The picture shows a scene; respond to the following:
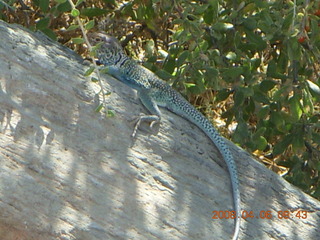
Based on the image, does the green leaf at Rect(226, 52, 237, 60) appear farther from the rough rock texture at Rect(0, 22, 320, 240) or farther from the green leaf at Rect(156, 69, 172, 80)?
the rough rock texture at Rect(0, 22, 320, 240)

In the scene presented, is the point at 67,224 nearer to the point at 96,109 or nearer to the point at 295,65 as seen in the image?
the point at 96,109

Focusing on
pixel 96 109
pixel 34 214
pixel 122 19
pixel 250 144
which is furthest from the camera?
pixel 122 19

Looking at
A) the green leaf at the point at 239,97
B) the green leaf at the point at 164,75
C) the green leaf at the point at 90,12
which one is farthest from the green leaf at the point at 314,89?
the green leaf at the point at 90,12

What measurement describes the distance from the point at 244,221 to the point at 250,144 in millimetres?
880

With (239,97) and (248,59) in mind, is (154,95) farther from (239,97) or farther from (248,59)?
(248,59)

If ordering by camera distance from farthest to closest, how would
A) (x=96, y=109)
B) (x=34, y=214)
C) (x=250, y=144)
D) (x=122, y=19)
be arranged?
(x=122, y=19) < (x=250, y=144) < (x=96, y=109) < (x=34, y=214)

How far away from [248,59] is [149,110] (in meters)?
1.00

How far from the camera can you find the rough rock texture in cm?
353

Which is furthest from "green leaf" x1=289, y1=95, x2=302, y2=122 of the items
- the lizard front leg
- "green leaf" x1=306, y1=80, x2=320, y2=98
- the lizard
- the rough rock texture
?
the lizard front leg

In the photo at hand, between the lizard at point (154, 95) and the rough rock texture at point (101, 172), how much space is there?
5 centimetres

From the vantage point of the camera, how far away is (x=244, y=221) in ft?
12.8

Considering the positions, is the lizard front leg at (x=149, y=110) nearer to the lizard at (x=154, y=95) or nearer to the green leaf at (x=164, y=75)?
the lizard at (x=154, y=95)

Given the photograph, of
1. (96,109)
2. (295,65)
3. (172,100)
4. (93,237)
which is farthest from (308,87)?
(93,237)
